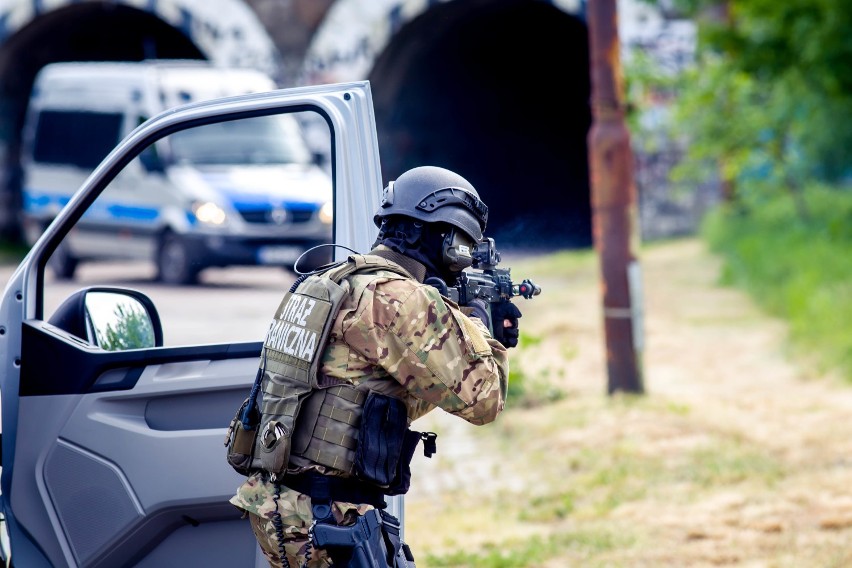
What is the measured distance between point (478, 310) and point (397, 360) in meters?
Answer: 0.34

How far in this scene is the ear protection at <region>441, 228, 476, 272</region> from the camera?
3115 mm

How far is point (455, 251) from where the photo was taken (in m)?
3.11

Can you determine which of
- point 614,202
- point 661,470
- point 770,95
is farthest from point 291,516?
point 770,95

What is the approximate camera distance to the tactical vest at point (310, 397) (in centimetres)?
298

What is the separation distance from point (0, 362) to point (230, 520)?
34.2 inches

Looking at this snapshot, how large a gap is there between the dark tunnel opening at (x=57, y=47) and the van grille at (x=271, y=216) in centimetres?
883

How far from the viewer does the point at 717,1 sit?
45.7 ft

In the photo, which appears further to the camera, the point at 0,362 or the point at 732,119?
the point at 732,119

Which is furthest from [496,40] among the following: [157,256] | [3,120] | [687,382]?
[687,382]

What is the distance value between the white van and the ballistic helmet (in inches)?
376

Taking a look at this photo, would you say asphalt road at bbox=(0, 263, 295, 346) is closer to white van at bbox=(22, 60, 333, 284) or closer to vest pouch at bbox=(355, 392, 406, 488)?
white van at bbox=(22, 60, 333, 284)

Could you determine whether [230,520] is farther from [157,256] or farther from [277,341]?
[157,256]

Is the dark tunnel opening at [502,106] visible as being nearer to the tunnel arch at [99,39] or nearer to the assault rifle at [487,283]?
the tunnel arch at [99,39]

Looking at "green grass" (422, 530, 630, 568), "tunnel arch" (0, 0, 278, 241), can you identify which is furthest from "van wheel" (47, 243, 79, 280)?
"green grass" (422, 530, 630, 568)
